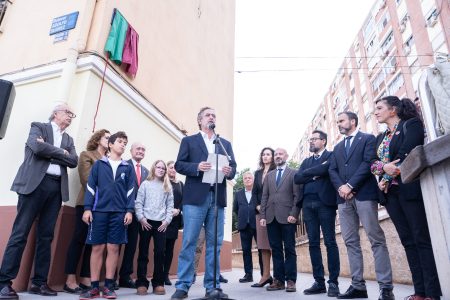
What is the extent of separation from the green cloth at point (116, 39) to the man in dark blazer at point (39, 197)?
5.64 feet

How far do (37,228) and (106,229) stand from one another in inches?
32.0

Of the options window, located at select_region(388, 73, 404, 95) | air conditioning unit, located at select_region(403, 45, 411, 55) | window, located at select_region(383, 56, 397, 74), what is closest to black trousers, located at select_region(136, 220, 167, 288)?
air conditioning unit, located at select_region(403, 45, 411, 55)

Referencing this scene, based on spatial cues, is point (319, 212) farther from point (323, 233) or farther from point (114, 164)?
point (114, 164)

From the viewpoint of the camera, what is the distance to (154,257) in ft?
13.0

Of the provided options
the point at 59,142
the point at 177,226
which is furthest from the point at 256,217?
the point at 59,142

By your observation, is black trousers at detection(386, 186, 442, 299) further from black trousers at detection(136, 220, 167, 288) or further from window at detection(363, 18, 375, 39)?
window at detection(363, 18, 375, 39)

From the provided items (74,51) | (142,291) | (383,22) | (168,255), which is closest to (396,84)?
(383,22)

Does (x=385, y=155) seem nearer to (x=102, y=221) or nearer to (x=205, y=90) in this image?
(x=102, y=221)

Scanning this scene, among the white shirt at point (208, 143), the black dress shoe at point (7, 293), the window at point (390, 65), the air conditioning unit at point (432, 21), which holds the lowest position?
the black dress shoe at point (7, 293)

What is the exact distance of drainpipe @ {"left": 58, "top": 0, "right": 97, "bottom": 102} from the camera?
14.5 feet

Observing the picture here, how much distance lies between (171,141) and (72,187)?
2.85 meters

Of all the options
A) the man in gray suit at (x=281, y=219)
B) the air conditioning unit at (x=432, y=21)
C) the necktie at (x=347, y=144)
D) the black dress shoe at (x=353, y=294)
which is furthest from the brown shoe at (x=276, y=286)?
the air conditioning unit at (x=432, y=21)

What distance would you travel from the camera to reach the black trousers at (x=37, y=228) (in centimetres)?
317

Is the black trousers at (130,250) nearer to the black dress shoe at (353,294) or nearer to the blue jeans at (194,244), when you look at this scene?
the blue jeans at (194,244)
